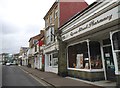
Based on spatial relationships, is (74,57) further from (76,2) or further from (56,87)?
(76,2)

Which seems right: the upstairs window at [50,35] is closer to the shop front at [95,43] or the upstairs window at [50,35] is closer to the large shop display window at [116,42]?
the shop front at [95,43]

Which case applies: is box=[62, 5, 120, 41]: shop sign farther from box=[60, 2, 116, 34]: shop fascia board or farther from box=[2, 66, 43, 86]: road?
box=[2, 66, 43, 86]: road

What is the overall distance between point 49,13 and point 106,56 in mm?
15925

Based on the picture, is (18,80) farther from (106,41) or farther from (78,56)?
(106,41)

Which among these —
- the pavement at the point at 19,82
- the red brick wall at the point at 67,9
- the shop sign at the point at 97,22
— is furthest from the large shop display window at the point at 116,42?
the red brick wall at the point at 67,9

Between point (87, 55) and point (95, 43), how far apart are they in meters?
1.14

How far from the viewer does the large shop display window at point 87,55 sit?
16.1 m

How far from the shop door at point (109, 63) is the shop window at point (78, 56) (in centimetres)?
164

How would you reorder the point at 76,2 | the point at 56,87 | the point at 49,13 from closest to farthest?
the point at 56,87 → the point at 76,2 → the point at 49,13

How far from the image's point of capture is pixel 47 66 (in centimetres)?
3134

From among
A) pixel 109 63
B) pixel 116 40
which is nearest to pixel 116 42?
pixel 116 40

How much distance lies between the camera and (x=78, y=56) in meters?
18.8

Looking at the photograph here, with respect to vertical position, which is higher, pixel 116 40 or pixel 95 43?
pixel 95 43

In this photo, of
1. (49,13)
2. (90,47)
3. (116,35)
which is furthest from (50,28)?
(116,35)
